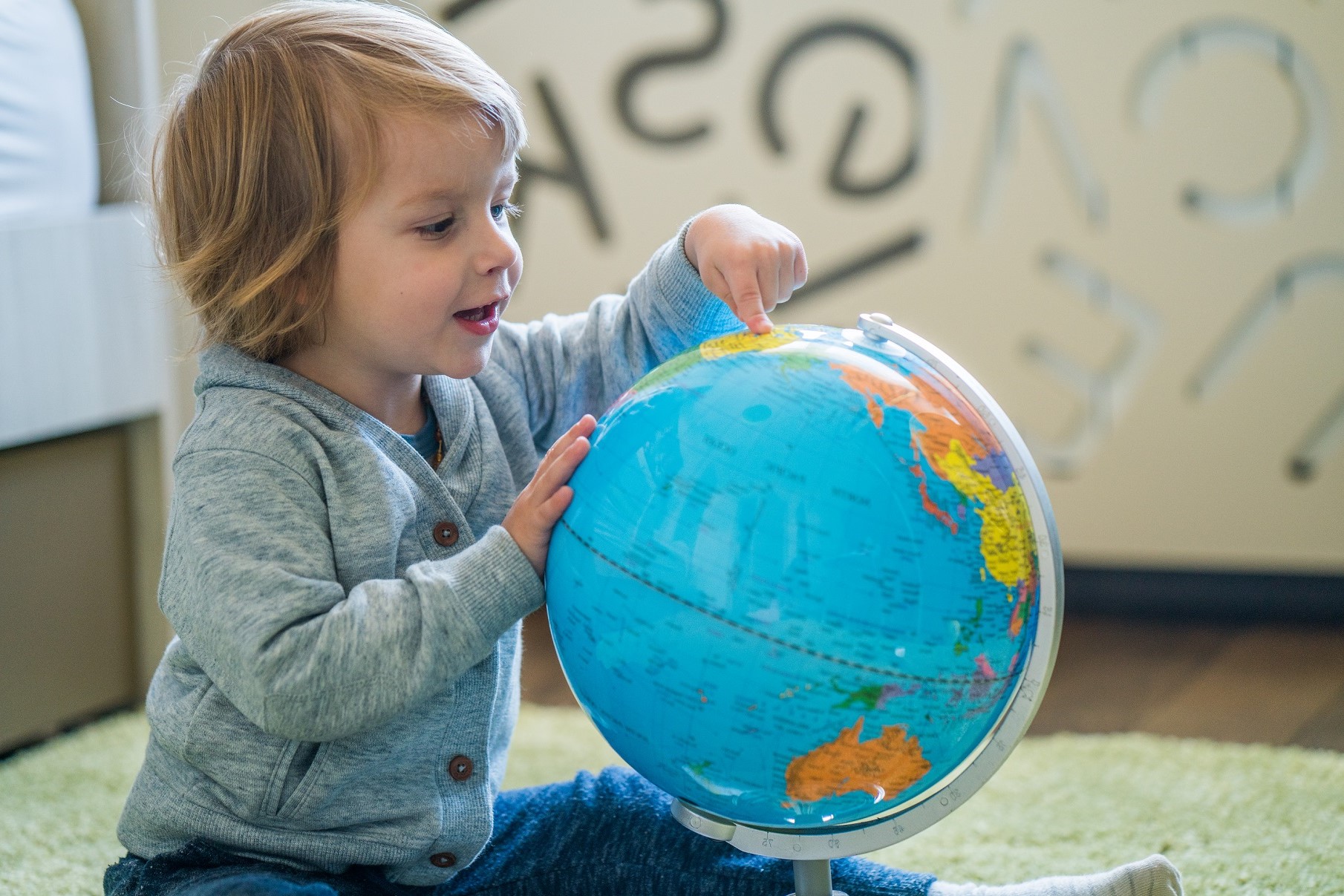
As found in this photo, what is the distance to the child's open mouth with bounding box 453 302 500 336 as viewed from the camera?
3.57 ft

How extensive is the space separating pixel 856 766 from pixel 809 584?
140mm

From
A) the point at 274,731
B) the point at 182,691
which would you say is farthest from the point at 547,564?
the point at 182,691

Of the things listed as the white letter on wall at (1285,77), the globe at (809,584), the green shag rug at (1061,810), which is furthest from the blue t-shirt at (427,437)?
the white letter on wall at (1285,77)

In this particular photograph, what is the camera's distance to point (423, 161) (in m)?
1.03

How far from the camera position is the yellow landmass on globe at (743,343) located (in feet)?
3.21

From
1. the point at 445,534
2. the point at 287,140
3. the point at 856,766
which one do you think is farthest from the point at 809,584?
the point at 287,140

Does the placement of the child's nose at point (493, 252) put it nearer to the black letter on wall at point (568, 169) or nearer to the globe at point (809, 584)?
the globe at point (809, 584)

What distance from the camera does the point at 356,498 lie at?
105 cm

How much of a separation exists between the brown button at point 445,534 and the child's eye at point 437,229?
24 centimetres

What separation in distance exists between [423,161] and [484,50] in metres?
1.35

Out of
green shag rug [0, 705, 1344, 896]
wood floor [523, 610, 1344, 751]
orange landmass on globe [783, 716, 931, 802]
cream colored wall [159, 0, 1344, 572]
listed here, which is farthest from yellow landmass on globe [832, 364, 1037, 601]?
cream colored wall [159, 0, 1344, 572]

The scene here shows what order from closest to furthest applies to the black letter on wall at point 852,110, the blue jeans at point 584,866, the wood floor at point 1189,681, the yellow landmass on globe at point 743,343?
the yellow landmass on globe at point 743,343 → the blue jeans at point 584,866 → the wood floor at point 1189,681 → the black letter on wall at point 852,110

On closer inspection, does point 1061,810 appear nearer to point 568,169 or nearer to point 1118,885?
point 1118,885

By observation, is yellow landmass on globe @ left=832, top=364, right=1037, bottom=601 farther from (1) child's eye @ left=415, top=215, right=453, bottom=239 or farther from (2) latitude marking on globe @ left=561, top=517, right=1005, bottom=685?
(1) child's eye @ left=415, top=215, right=453, bottom=239
